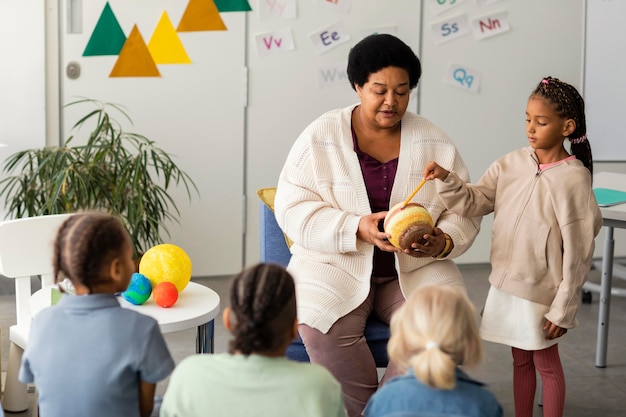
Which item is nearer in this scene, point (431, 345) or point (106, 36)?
point (431, 345)

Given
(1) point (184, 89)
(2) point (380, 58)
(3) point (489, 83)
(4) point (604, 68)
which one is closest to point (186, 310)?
(2) point (380, 58)

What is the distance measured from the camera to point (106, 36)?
442cm

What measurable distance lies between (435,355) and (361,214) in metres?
1.06

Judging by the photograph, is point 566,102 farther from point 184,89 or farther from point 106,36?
point 106,36

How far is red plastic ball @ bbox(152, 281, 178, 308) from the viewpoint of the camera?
2.51 m

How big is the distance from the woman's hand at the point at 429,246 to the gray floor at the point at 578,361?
0.46 meters

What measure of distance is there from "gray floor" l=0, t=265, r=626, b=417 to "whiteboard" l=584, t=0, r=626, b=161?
3.41ft

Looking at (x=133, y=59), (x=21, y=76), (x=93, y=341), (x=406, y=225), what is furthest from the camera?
(x=133, y=59)

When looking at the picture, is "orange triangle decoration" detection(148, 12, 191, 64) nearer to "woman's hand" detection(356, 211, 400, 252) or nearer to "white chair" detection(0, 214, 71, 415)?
"white chair" detection(0, 214, 71, 415)

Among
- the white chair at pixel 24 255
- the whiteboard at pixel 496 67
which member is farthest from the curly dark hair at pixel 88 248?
the whiteboard at pixel 496 67

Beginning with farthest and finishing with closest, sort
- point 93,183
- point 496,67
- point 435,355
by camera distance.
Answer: point 496,67 → point 93,183 → point 435,355

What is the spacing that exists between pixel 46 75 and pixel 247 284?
2979mm

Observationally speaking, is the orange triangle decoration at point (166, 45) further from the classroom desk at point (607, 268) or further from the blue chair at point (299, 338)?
the classroom desk at point (607, 268)

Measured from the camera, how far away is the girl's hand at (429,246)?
8.38 feet
